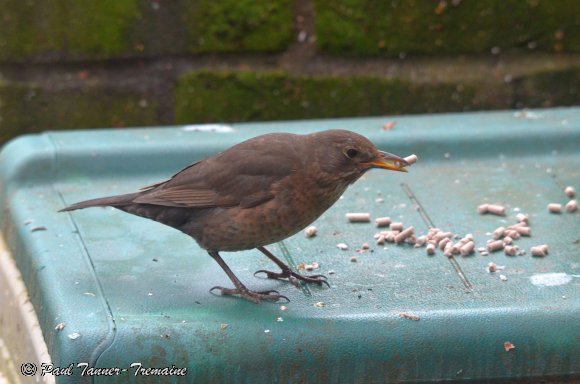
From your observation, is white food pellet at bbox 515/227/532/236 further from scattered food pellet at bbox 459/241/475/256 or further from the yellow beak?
the yellow beak

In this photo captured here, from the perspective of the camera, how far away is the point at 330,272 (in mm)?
3092

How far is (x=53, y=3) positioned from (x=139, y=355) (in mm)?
2140

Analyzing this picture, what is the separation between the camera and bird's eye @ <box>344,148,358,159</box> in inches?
118

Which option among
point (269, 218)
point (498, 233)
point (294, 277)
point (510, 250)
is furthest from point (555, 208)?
point (269, 218)

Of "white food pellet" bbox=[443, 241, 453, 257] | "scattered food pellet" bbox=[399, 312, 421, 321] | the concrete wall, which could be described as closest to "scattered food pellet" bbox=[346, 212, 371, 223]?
"white food pellet" bbox=[443, 241, 453, 257]

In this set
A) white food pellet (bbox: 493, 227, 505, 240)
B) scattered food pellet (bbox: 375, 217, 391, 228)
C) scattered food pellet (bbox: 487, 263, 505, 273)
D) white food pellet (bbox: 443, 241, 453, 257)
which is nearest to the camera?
scattered food pellet (bbox: 487, 263, 505, 273)

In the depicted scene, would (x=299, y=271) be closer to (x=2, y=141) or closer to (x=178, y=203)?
(x=178, y=203)

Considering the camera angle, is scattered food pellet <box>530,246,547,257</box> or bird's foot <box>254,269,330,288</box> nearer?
bird's foot <box>254,269,330,288</box>

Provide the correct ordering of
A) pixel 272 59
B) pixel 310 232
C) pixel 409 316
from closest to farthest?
pixel 409 316 < pixel 310 232 < pixel 272 59

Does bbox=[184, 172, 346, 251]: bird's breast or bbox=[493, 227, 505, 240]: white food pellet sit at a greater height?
bbox=[184, 172, 346, 251]: bird's breast

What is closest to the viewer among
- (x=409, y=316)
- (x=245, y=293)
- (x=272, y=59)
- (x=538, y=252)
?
(x=409, y=316)

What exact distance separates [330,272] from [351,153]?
0.35 m

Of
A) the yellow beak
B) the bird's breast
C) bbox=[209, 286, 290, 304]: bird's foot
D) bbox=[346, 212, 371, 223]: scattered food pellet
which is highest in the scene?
the yellow beak

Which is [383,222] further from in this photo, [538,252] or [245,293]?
[245,293]
